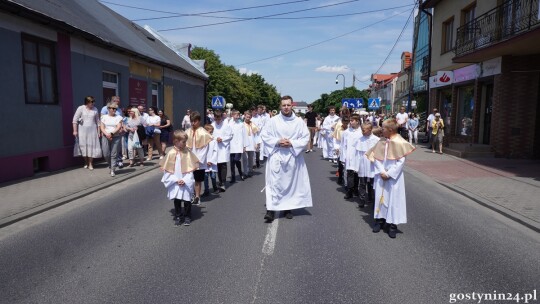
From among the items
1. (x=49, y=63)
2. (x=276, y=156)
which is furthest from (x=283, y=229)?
(x=49, y=63)

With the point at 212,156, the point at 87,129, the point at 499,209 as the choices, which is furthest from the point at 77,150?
the point at 499,209

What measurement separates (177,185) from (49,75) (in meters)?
7.26

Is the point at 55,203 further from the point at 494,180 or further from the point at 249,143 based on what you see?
the point at 494,180

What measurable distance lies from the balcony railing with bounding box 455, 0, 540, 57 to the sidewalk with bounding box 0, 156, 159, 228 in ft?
41.5

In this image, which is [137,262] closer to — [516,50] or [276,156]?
[276,156]

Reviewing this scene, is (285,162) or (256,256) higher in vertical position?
(285,162)

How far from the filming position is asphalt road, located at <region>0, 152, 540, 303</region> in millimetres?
3828

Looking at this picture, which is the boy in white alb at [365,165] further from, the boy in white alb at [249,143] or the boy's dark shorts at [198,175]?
the boy in white alb at [249,143]

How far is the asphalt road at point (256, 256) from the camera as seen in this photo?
12.6 feet

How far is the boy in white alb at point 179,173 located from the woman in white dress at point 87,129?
5963 millimetres

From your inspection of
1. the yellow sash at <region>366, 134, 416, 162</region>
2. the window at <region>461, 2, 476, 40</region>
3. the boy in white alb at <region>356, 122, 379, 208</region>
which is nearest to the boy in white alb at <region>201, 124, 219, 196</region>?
the boy in white alb at <region>356, 122, 379, 208</region>

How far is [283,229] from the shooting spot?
5906mm

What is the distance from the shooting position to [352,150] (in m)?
8.20


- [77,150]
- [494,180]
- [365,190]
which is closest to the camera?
[365,190]
